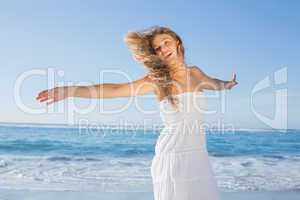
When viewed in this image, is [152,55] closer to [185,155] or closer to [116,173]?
[185,155]

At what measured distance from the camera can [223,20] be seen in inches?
175

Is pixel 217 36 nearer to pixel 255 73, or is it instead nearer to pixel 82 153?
pixel 255 73

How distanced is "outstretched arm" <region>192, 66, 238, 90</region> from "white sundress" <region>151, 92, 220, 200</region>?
94 mm

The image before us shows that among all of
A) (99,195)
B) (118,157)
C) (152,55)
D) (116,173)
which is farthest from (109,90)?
(118,157)

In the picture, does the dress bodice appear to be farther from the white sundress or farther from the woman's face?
the woman's face

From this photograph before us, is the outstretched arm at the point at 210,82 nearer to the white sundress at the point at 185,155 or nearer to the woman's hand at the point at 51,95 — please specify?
the white sundress at the point at 185,155

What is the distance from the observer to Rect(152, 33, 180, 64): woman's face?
84.3 inches

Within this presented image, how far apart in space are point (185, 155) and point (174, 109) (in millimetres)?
211

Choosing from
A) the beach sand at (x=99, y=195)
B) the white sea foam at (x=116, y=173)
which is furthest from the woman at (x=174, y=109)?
the white sea foam at (x=116, y=173)

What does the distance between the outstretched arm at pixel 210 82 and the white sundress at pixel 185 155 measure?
0.31ft

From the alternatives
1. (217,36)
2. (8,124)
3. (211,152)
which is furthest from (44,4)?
(211,152)

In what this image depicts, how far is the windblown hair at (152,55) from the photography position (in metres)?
2.11

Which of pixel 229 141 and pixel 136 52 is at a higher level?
pixel 136 52

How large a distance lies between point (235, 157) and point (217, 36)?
5.23 ft
